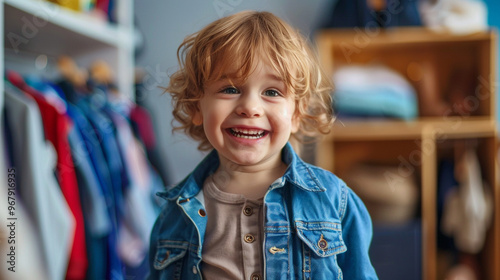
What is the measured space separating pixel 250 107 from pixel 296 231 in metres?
0.17

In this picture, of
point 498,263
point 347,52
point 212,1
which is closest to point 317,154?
point 347,52

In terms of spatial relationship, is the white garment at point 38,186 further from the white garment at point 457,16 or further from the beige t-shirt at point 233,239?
the white garment at point 457,16

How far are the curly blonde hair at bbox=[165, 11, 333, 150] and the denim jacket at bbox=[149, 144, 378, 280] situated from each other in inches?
3.9

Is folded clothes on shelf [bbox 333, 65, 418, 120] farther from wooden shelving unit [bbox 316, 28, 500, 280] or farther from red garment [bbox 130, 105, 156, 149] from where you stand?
red garment [bbox 130, 105, 156, 149]

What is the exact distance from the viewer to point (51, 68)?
1574mm

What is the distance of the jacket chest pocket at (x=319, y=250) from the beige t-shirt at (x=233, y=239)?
57mm

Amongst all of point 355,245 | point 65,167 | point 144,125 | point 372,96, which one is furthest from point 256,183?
point 372,96

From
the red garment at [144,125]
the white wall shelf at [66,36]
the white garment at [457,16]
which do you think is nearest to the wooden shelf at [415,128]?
the white garment at [457,16]

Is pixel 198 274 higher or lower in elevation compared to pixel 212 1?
lower

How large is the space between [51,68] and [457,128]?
1632mm

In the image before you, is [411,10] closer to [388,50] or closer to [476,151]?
[388,50]

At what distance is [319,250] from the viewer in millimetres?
562

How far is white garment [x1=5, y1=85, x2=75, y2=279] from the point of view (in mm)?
945

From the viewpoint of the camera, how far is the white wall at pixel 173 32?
27.5 inches
